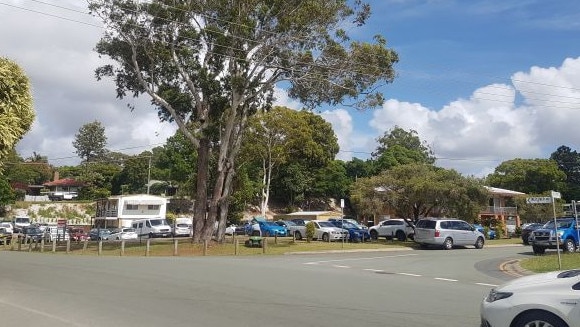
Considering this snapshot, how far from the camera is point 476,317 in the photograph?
9.36 meters

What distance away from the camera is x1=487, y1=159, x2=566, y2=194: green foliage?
3410 inches

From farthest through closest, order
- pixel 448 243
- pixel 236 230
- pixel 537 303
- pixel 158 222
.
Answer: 1. pixel 236 230
2. pixel 158 222
3. pixel 448 243
4. pixel 537 303

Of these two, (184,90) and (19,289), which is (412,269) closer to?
(19,289)

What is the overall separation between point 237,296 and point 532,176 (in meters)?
86.7

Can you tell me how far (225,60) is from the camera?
32438 mm

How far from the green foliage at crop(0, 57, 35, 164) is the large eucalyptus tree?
677 inches

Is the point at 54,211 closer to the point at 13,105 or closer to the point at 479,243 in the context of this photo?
the point at 479,243

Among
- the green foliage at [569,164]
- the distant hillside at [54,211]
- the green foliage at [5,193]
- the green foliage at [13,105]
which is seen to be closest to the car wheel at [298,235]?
the green foliage at [13,105]

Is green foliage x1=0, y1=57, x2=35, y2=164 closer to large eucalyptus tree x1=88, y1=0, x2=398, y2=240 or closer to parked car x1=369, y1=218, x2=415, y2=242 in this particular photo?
large eucalyptus tree x1=88, y1=0, x2=398, y2=240

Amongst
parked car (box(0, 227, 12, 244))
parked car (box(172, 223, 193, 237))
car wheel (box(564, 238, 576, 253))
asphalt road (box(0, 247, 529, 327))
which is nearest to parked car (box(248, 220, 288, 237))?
parked car (box(172, 223, 193, 237))

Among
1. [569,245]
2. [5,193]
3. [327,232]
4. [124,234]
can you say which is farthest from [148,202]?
[569,245]

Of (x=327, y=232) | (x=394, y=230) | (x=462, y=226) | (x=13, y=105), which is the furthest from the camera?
(x=394, y=230)

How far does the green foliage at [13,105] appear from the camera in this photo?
12.8 m

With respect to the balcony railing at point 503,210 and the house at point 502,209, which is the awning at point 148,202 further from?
the balcony railing at point 503,210
